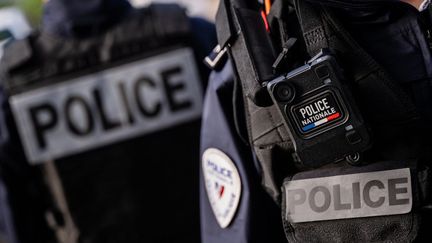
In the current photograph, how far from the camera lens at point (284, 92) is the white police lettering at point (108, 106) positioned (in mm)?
966

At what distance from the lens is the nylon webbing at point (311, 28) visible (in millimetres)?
→ 1145

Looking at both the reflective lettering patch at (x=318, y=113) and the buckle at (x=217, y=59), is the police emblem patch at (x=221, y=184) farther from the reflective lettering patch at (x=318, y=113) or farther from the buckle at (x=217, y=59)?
the reflective lettering patch at (x=318, y=113)

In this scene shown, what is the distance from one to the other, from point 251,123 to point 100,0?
99cm

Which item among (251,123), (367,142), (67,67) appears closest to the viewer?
(367,142)

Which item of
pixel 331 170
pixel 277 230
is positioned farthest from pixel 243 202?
pixel 331 170

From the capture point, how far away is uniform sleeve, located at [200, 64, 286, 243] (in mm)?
1350

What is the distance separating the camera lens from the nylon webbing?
0.08m

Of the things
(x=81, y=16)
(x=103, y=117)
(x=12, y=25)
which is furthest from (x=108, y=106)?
(x=12, y=25)

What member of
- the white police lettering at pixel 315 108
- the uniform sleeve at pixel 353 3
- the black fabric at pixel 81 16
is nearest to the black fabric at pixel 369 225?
the white police lettering at pixel 315 108

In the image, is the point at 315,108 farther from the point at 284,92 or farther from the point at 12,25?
the point at 12,25

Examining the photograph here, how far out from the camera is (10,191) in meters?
2.10

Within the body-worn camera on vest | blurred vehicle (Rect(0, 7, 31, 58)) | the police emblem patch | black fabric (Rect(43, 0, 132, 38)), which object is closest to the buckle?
the police emblem patch

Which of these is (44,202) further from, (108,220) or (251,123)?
(251,123)

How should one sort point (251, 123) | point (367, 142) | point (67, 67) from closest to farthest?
point (367, 142), point (251, 123), point (67, 67)
